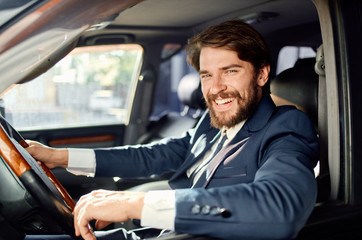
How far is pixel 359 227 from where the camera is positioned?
4.68 feet

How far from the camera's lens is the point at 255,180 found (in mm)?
1273

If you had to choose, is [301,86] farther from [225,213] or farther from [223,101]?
[225,213]

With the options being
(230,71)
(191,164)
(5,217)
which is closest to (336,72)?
(230,71)

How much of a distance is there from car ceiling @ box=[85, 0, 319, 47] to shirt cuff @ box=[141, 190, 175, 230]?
3.91ft

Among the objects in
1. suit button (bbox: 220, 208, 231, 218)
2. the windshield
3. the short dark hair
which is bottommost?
suit button (bbox: 220, 208, 231, 218)

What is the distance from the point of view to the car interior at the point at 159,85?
125 cm

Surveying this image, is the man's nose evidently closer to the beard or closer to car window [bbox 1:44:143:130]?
the beard

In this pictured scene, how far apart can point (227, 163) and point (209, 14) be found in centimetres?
136

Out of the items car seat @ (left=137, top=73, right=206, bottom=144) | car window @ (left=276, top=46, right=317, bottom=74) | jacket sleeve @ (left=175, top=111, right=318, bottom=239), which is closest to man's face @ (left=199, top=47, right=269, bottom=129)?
jacket sleeve @ (left=175, top=111, right=318, bottom=239)

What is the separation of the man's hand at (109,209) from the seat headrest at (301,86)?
3.55 feet

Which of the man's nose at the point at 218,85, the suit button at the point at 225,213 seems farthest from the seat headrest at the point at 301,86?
the suit button at the point at 225,213

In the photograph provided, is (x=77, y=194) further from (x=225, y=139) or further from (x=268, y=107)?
(x=268, y=107)

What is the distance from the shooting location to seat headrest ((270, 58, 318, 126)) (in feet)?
6.20

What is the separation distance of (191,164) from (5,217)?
98 centimetres
